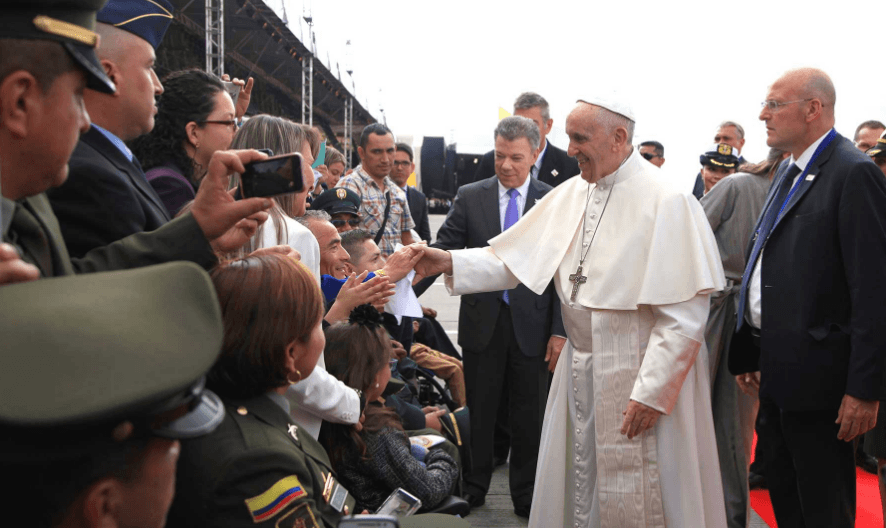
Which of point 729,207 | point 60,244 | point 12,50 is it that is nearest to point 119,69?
point 60,244

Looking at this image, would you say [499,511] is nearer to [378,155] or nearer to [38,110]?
[378,155]

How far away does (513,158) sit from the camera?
4543mm

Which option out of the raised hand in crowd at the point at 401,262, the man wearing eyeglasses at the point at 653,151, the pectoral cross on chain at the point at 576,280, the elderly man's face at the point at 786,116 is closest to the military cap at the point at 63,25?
the raised hand in crowd at the point at 401,262

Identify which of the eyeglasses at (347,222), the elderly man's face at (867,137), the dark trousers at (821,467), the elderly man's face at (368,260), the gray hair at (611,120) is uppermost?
the gray hair at (611,120)

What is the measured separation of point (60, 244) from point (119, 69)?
0.75 metres

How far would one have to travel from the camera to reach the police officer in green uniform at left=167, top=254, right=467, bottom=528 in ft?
4.59

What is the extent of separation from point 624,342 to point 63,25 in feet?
8.30

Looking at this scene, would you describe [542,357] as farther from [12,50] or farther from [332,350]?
[12,50]

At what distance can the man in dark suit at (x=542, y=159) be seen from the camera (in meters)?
5.56

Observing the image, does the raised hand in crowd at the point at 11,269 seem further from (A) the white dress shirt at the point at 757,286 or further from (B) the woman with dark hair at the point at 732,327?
(B) the woman with dark hair at the point at 732,327

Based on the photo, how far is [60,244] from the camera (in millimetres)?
1280

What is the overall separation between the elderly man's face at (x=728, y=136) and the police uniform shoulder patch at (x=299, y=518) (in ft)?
22.2

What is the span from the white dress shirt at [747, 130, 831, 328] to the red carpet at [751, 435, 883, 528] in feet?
5.68

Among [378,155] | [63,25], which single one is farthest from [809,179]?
[378,155]
